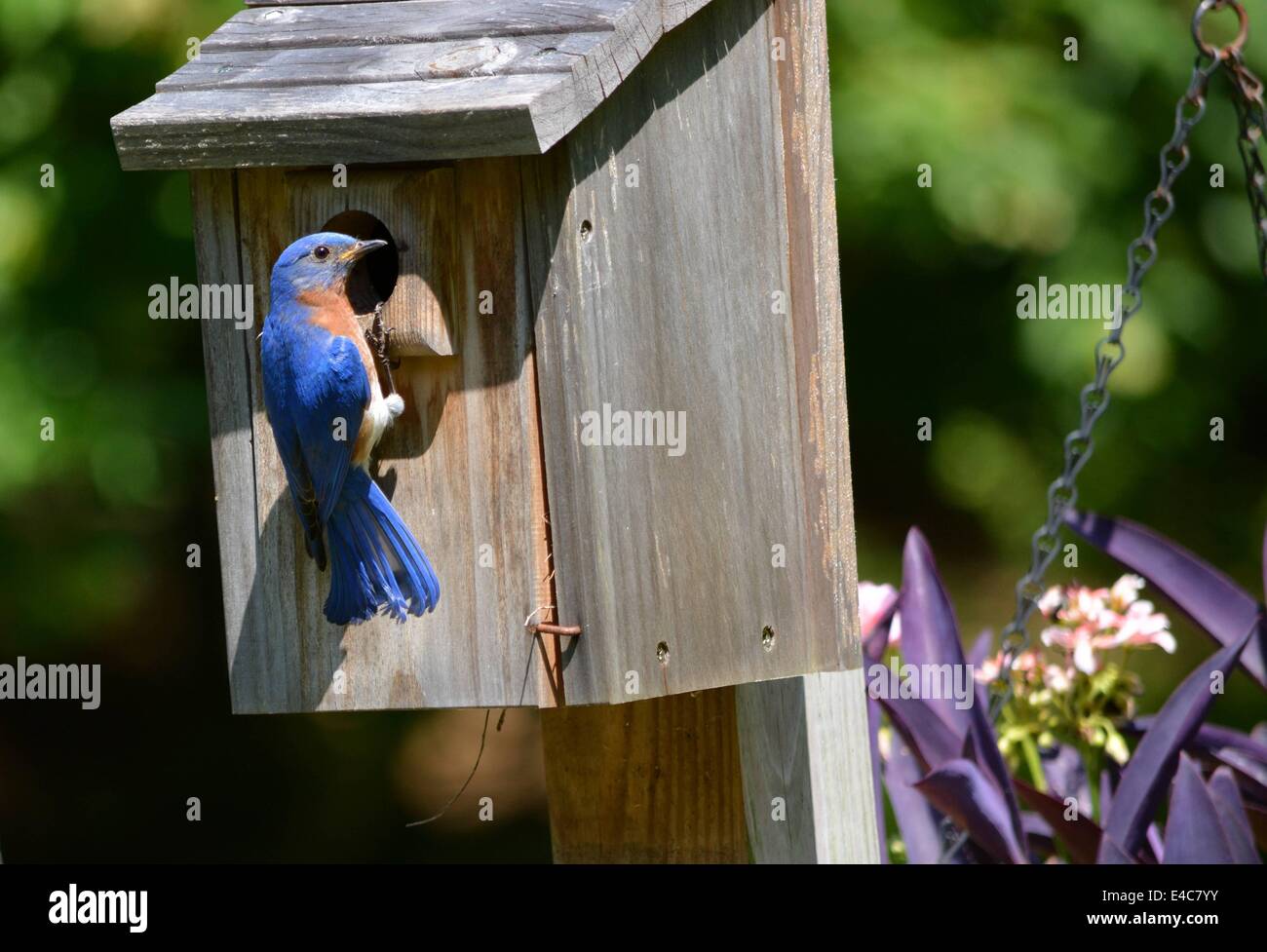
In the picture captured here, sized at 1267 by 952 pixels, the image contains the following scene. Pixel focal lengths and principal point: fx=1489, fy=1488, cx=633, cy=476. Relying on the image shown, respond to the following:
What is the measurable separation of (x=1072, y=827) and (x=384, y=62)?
1.76 m

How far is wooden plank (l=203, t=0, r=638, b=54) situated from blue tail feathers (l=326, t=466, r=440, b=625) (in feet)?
2.16

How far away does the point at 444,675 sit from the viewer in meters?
2.24

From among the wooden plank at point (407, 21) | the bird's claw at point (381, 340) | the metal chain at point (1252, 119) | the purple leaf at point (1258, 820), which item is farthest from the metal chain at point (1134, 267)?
the bird's claw at point (381, 340)

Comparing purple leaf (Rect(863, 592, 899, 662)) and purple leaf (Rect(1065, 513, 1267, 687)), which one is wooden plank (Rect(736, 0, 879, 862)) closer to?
purple leaf (Rect(863, 592, 899, 662))

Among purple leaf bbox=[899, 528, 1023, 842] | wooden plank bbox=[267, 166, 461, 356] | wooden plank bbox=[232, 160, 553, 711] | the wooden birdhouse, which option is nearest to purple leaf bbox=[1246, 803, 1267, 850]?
purple leaf bbox=[899, 528, 1023, 842]

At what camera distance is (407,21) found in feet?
7.47

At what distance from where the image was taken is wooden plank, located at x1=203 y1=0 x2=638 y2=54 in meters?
2.16

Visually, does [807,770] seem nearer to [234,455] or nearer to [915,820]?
[915,820]

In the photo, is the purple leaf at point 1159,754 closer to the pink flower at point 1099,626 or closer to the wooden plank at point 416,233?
the pink flower at point 1099,626

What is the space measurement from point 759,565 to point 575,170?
2.33 feet

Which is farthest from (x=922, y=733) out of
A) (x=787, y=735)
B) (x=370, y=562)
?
(x=370, y=562)

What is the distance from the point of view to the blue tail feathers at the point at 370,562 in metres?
2.18

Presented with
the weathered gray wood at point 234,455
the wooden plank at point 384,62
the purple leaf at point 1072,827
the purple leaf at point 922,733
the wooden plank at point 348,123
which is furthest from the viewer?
the purple leaf at point 922,733

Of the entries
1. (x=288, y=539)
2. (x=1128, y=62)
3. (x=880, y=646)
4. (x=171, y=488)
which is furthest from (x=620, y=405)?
(x=1128, y=62)
